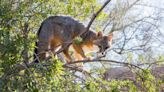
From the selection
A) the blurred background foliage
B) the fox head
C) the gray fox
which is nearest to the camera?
the blurred background foliage

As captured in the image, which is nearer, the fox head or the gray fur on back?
the gray fur on back

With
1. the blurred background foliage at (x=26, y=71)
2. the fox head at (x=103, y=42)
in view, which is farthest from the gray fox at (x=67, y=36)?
the blurred background foliage at (x=26, y=71)

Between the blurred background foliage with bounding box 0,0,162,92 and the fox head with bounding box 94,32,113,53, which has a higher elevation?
the blurred background foliage with bounding box 0,0,162,92

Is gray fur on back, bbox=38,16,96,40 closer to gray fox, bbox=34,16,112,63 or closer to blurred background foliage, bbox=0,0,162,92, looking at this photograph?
gray fox, bbox=34,16,112,63

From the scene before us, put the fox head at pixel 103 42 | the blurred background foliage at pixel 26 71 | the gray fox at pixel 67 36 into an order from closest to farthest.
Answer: the blurred background foliage at pixel 26 71 < the gray fox at pixel 67 36 < the fox head at pixel 103 42

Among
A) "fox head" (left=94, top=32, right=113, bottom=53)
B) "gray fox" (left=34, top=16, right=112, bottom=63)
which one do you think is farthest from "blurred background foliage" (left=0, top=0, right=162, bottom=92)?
"fox head" (left=94, top=32, right=113, bottom=53)

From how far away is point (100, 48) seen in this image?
6.45 metres

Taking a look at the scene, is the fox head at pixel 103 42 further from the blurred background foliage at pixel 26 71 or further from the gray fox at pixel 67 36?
the blurred background foliage at pixel 26 71

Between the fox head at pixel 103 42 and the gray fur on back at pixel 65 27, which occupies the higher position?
the gray fur on back at pixel 65 27

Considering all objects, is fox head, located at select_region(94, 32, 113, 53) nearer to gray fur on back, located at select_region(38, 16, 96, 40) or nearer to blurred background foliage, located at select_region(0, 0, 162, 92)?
gray fur on back, located at select_region(38, 16, 96, 40)

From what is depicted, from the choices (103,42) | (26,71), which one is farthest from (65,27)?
(26,71)

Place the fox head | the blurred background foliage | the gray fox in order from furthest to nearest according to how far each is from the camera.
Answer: the fox head → the gray fox → the blurred background foliage

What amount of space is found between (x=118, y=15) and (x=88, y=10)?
17.8ft

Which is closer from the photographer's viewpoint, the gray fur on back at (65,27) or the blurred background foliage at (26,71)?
the blurred background foliage at (26,71)
